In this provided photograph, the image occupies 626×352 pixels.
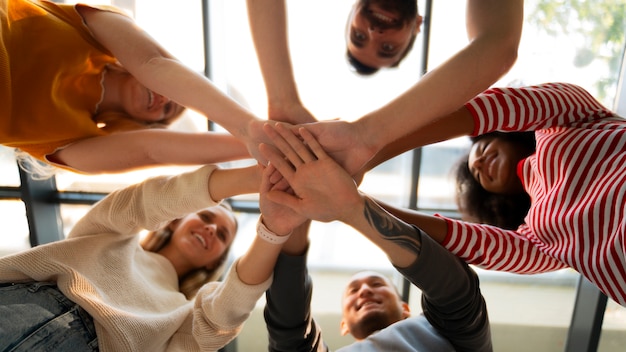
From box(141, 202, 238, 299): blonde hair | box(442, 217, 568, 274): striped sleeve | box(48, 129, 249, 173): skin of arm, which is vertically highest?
box(48, 129, 249, 173): skin of arm

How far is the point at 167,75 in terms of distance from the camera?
3.80ft

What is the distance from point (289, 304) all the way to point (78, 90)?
92 centimetres

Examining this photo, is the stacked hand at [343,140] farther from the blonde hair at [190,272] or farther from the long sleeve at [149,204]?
the blonde hair at [190,272]

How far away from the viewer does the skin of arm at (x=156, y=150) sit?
4.01 feet

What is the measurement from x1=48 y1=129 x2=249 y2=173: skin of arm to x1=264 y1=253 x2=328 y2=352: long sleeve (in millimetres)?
345

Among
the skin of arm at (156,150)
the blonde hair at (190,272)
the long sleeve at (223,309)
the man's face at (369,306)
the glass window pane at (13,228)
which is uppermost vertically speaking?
the skin of arm at (156,150)

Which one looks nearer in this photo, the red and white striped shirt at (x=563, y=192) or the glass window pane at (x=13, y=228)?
the red and white striped shirt at (x=563, y=192)

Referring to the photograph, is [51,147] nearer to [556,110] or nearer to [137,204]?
[137,204]

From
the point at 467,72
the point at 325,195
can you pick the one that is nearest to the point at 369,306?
the point at 325,195

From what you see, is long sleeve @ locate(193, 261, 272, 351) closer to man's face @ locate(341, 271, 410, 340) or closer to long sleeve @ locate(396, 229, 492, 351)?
long sleeve @ locate(396, 229, 492, 351)

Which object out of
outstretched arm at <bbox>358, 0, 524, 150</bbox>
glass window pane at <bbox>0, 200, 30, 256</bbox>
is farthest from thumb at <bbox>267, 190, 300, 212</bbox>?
glass window pane at <bbox>0, 200, 30, 256</bbox>

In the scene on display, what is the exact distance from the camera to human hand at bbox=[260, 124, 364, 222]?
1.03 metres

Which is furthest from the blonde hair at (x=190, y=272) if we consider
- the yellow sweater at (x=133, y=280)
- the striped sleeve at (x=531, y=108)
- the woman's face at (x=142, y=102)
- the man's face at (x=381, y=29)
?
the striped sleeve at (x=531, y=108)

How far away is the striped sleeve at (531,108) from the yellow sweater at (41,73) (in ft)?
3.65
